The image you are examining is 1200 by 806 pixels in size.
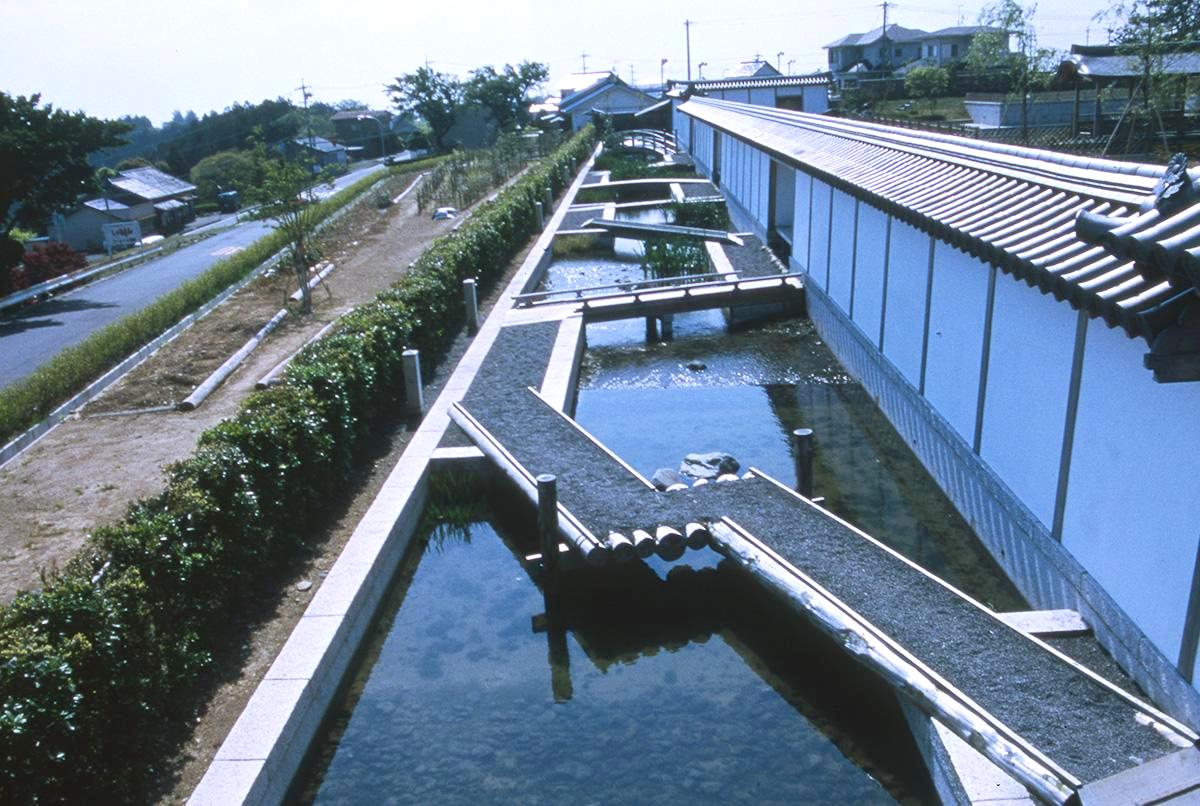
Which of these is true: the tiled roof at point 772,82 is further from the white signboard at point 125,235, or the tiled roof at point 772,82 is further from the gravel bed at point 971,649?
the gravel bed at point 971,649

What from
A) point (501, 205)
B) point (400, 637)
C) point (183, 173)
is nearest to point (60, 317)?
point (501, 205)

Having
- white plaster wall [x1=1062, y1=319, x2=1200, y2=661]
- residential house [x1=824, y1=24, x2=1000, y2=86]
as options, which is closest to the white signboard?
white plaster wall [x1=1062, y1=319, x2=1200, y2=661]

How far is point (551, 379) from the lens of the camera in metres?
14.0

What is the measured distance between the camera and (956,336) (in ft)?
33.7

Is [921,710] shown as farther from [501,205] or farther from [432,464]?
[501,205]

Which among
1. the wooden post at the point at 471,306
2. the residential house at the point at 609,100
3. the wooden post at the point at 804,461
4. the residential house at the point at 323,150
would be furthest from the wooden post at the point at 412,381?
the residential house at the point at 323,150

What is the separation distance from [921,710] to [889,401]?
7.09m

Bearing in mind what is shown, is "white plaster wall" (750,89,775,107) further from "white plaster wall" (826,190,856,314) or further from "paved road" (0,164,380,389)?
"white plaster wall" (826,190,856,314)

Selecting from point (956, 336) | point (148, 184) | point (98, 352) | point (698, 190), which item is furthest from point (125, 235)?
point (956, 336)

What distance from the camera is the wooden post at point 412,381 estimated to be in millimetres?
13180

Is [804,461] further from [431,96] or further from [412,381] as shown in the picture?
[431,96]

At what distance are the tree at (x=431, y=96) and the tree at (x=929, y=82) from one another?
32841 mm

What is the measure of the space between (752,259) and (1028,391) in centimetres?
1359

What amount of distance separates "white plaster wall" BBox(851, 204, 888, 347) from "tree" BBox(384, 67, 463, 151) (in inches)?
2370
